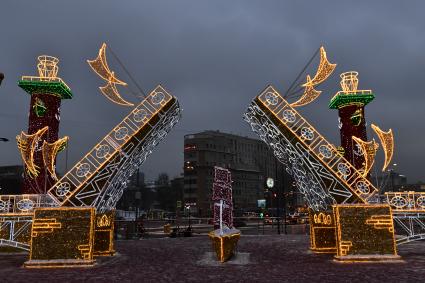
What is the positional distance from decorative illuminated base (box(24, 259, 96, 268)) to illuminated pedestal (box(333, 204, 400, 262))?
35.7ft

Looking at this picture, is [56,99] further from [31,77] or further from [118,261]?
[118,261]

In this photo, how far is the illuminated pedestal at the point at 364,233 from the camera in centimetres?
1630

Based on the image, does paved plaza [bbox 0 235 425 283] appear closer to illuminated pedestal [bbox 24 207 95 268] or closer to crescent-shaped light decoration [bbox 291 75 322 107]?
illuminated pedestal [bbox 24 207 95 268]

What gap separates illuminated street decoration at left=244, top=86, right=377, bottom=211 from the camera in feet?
55.3

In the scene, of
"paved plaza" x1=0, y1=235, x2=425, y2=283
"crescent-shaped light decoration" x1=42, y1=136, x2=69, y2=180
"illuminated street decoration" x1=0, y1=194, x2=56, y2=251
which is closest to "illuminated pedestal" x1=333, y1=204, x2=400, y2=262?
"paved plaza" x1=0, y1=235, x2=425, y2=283

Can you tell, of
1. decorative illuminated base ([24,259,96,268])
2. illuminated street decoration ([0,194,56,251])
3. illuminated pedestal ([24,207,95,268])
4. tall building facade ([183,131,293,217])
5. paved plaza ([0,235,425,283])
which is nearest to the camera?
paved plaza ([0,235,425,283])

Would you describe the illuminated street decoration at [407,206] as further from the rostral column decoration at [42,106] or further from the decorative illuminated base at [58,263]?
the rostral column decoration at [42,106]

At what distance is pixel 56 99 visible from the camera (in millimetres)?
21109

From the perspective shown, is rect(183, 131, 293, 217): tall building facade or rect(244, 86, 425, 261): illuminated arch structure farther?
rect(183, 131, 293, 217): tall building facade

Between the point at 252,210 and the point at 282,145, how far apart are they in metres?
90.4

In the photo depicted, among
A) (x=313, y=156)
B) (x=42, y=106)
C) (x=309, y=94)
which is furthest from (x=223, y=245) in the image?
(x=42, y=106)

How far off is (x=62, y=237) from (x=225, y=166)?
85389 millimetres

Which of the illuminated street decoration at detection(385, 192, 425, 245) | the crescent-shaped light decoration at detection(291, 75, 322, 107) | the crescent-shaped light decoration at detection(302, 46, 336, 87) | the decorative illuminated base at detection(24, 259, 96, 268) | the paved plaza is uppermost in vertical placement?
the crescent-shaped light decoration at detection(302, 46, 336, 87)

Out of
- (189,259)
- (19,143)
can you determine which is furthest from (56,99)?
(189,259)
